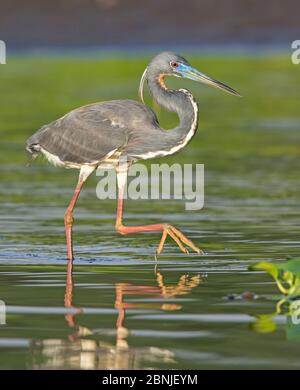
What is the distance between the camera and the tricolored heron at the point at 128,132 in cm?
1195

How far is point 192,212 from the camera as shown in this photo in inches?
575

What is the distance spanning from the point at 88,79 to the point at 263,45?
23.8ft

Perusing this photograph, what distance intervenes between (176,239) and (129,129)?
3.54 feet

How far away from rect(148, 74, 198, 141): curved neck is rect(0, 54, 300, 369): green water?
1.04m

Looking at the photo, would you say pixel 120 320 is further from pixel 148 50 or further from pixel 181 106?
pixel 148 50

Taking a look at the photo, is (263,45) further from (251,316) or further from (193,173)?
(251,316)

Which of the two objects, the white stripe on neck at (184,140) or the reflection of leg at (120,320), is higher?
the white stripe on neck at (184,140)

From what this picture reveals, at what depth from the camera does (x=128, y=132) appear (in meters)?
12.1

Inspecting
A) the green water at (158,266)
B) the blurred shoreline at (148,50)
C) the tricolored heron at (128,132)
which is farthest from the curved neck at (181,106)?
the blurred shoreline at (148,50)

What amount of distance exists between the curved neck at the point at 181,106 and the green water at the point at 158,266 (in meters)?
1.04

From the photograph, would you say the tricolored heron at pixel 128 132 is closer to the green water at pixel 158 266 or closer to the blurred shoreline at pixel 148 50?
the green water at pixel 158 266

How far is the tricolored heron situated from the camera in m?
11.9

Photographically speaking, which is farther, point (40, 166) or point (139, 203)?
point (40, 166)

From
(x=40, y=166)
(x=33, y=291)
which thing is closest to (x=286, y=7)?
(x=40, y=166)
